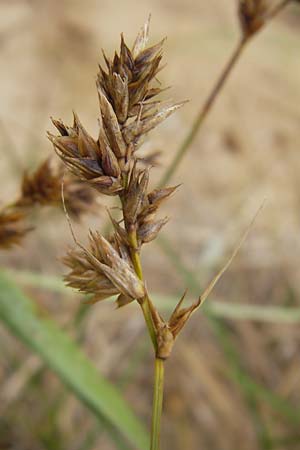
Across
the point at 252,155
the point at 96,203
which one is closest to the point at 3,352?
the point at 96,203

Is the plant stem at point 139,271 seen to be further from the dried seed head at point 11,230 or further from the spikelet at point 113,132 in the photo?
the dried seed head at point 11,230

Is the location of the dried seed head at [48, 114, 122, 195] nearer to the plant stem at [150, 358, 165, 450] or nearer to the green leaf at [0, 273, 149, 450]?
the plant stem at [150, 358, 165, 450]

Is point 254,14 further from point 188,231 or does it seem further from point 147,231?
point 188,231

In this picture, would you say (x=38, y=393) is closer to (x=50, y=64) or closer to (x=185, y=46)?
(x=50, y=64)

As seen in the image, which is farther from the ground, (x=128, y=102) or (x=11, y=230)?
(x=128, y=102)

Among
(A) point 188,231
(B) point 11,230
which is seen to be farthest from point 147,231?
(A) point 188,231

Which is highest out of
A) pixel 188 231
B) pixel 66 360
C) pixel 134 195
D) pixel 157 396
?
pixel 134 195
